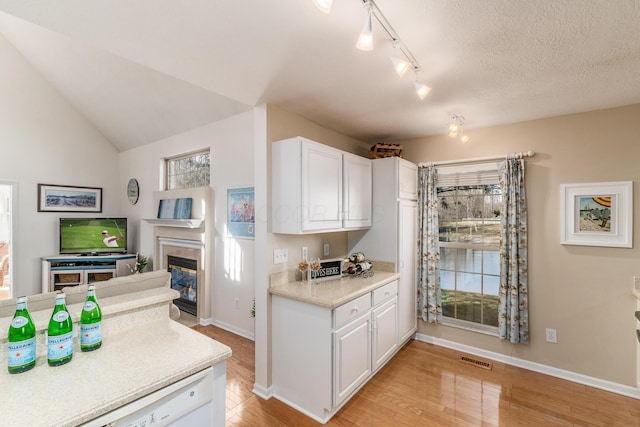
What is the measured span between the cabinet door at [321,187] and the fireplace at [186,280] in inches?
94.4

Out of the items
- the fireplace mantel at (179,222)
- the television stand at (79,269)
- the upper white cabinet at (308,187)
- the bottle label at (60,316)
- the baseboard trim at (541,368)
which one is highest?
the upper white cabinet at (308,187)

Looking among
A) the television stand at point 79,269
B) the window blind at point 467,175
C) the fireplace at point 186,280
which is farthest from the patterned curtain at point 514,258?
the television stand at point 79,269

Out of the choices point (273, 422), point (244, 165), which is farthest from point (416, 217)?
point (273, 422)

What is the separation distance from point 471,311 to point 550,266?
92 cm

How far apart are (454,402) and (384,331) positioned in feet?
2.44

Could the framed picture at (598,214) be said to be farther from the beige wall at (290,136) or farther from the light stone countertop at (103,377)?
the light stone countertop at (103,377)

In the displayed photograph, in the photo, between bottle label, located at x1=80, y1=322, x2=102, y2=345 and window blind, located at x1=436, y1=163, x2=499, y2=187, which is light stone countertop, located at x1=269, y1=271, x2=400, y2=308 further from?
window blind, located at x1=436, y1=163, x2=499, y2=187

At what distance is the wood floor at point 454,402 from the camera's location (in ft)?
6.89

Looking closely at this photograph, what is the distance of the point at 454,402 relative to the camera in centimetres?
230

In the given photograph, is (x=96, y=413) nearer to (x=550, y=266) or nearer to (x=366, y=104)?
(x=366, y=104)

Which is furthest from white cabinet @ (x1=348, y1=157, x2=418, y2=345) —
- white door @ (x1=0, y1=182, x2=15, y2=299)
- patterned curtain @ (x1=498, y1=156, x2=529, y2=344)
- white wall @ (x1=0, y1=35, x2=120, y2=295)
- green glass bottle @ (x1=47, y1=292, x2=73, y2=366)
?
white door @ (x1=0, y1=182, x2=15, y2=299)

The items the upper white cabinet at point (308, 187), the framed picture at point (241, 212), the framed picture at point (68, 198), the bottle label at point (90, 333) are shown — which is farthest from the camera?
the framed picture at point (68, 198)

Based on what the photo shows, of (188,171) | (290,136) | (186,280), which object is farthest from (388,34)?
(186,280)

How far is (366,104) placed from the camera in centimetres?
243
